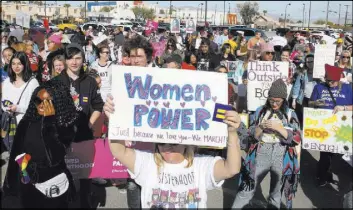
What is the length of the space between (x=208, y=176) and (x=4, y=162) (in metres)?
4.27

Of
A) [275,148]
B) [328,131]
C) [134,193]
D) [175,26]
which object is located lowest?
[134,193]

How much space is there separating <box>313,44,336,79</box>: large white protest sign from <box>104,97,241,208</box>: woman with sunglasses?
15.3ft

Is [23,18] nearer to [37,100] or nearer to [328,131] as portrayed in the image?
[37,100]

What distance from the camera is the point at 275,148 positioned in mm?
4027

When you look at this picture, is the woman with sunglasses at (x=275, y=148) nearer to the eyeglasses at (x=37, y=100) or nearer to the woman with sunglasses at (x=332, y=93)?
the woman with sunglasses at (x=332, y=93)

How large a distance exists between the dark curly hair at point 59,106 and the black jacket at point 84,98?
2.25 feet

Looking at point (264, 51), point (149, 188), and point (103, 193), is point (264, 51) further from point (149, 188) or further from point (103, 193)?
point (149, 188)

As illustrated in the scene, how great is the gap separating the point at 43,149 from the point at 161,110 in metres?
1.07

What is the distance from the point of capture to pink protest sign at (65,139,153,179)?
398cm

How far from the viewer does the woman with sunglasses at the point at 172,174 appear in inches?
105

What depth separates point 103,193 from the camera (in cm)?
505

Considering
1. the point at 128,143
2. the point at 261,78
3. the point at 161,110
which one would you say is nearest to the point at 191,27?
the point at 261,78

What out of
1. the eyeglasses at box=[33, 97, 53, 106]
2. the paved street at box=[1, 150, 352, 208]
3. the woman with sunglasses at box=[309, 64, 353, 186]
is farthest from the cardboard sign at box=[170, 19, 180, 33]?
the eyeglasses at box=[33, 97, 53, 106]

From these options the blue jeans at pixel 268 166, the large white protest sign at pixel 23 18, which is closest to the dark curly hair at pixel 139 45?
the blue jeans at pixel 268 166
